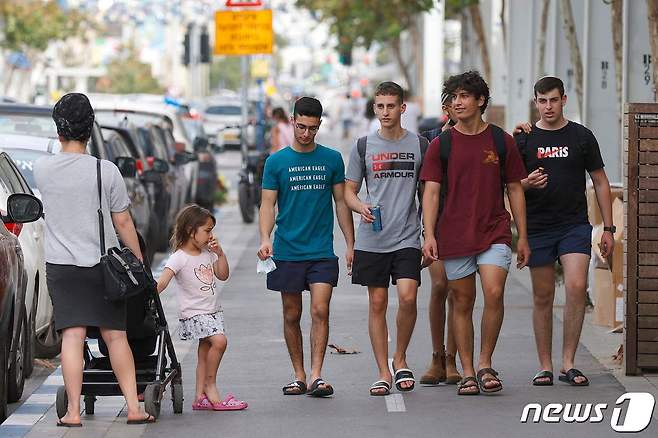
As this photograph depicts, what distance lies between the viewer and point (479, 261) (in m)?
10.2

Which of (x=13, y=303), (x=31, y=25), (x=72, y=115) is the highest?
(x=31, y=25)

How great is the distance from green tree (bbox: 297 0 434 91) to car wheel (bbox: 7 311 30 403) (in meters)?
28.5

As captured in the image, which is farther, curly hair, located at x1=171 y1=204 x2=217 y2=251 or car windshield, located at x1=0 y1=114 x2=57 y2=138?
car windshield, located at x1=0 y1=114 x2=57 y2=138

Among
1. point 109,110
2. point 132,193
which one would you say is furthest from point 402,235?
point 109,110

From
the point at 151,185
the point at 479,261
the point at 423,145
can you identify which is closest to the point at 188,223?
the point at 423,145

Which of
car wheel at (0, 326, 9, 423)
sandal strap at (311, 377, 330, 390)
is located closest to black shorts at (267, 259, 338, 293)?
sandal strap at (311, 377, 330, 390)

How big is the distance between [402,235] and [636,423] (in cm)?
193

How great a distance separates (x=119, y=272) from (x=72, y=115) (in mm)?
888

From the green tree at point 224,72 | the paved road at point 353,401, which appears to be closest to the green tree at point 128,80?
the green tree at point 224,72

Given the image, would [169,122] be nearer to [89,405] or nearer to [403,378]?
[403,378]

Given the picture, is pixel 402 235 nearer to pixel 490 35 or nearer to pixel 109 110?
pixel 109 110

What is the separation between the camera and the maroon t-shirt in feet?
33.1

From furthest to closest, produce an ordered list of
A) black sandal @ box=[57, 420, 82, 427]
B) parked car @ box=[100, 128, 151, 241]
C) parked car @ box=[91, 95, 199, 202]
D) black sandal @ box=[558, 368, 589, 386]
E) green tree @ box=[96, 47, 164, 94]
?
green tree @ box=[96, 47, 164, 94] < parked car @ box=[91, 95, 199, 202] < parked car @ box=[100, 128, 151, 241] < black sandal @ box=[558, 368, 589, 386] < black sandal @ box=[57, 420, 82, 427]

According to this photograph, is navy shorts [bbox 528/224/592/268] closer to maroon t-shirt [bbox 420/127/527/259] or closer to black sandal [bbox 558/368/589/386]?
maroon t-shirt [bbox 420/127/527/259]
